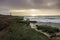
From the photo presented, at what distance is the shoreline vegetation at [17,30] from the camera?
61.9 inches

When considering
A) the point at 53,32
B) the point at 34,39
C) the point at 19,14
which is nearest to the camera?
the point at 34,39

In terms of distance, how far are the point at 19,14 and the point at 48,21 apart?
32cm

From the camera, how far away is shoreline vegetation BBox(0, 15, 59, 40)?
157 cm

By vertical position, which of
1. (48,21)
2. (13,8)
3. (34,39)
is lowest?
(34,39)

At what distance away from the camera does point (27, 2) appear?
2.00 m

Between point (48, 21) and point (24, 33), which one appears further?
point (48, 21)

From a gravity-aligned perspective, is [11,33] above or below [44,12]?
below

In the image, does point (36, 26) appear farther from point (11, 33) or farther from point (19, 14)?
point (11, 33)

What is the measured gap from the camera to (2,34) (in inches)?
63.9

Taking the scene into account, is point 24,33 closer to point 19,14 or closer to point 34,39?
point 34,39

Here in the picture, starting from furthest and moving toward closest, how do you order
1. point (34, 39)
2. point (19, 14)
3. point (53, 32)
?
point (19, 14) → point (53, 32) → point (34, 39)

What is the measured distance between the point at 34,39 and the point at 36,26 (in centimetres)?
33

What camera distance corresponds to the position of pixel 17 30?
1.67 m

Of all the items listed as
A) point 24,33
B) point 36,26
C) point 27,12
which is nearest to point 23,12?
point 27,12
